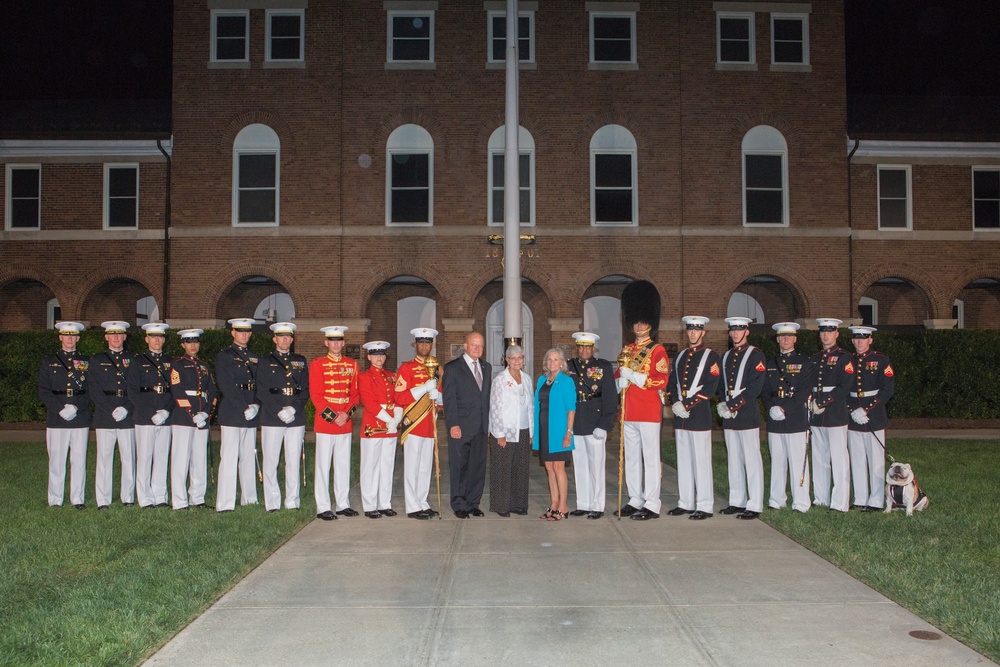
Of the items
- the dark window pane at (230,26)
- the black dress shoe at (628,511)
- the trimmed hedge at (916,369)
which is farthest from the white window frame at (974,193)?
the dark window pane at (230,26)

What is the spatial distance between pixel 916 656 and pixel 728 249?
17593 mm

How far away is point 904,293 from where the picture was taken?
81.8 ft

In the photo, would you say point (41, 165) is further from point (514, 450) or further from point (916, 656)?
point (916, 656)

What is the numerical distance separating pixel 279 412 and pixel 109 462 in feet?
6.86

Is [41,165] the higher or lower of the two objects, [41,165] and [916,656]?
the higher

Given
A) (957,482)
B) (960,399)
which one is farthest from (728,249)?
(957,482)

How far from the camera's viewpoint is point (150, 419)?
9688 mm

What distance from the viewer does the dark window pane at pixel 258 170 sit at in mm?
22016

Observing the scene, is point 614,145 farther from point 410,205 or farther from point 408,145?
point 410,205

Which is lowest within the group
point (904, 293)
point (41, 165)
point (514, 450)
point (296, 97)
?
point (514, 450)

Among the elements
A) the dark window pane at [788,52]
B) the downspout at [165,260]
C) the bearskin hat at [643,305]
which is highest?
the dark window pane at [788,52]

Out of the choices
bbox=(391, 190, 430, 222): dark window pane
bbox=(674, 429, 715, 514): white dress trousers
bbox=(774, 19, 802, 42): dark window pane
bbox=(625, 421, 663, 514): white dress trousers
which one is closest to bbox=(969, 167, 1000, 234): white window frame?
bbox=(774, 19, 802, 42): dark window pane

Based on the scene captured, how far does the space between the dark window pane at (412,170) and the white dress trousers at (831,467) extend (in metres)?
14.2

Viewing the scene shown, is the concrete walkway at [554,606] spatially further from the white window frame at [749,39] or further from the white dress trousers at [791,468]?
the white window frame at [749,39]
